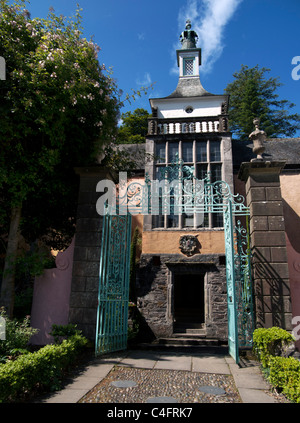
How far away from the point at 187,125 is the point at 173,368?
9.73 meters

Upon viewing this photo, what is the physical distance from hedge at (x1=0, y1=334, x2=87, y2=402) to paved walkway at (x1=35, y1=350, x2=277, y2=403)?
22 cm

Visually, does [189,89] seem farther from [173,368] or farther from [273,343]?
[173,368]

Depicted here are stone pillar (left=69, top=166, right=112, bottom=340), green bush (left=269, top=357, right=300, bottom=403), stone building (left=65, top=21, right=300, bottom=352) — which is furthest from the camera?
stone pillar (left=69, top=166, right=112, bottom=340)

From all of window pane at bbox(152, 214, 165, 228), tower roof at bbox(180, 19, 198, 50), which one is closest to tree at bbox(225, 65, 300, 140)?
tower roof at bbox(180, 19, 198, 50)

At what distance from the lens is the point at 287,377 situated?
3.55 m

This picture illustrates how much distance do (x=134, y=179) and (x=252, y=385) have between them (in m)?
9.39

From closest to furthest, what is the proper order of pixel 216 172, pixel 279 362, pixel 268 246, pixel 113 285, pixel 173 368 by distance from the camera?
pixel 279 362, pixel 173 368, pixel 268 246, pixel 113 285, pixel 216 172

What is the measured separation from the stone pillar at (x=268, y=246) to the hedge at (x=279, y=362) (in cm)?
69

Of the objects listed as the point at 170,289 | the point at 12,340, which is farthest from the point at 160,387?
the point at 170,289

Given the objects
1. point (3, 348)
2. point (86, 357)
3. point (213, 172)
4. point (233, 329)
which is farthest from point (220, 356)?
point (213, 172)

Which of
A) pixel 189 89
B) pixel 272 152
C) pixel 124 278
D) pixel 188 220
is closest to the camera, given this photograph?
pixel 124 278

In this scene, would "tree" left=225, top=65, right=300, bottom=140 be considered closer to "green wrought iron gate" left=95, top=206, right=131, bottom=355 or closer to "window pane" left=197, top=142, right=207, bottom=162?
"window pane" left=197, top=142, right=207, bottom=162

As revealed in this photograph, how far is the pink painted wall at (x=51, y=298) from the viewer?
6504mm

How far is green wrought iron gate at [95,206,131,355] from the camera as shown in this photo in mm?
5746
